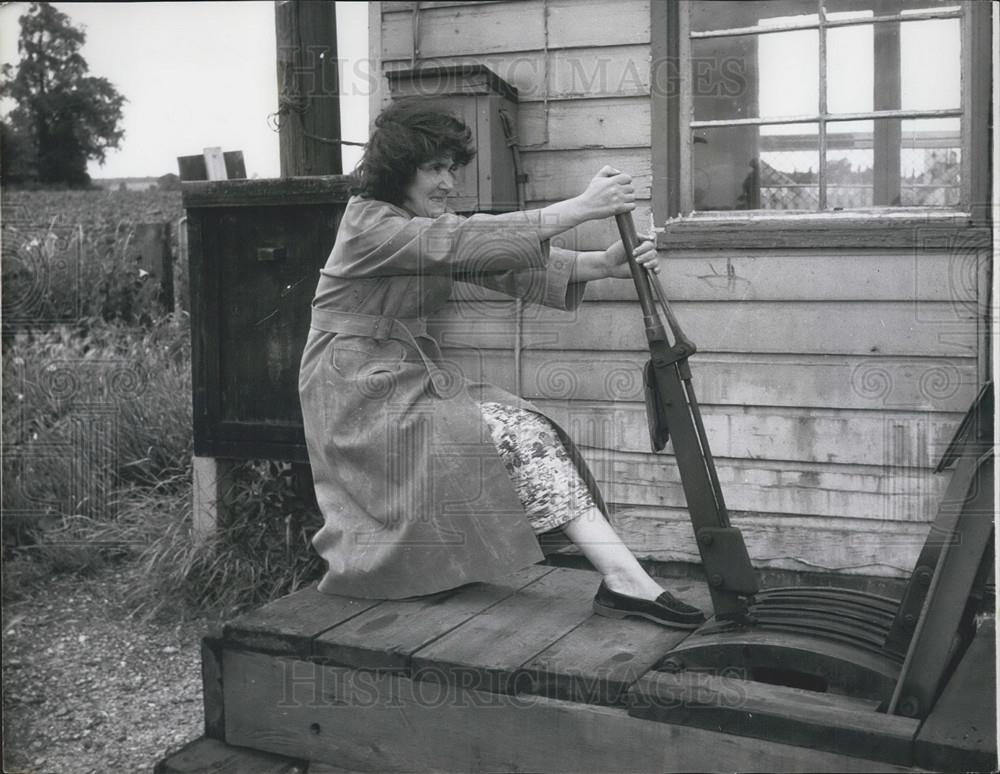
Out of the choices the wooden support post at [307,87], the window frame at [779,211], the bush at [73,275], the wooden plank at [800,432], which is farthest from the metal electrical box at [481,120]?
the bush at [73,275]

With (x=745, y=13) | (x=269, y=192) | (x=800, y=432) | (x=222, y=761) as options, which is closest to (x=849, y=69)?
(x=745, y=13)

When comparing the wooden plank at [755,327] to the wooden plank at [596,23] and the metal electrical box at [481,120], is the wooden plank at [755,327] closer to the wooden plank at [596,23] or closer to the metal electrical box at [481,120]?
the metal electrical box at [481,120]

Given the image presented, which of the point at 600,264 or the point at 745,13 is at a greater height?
the point at 745,13

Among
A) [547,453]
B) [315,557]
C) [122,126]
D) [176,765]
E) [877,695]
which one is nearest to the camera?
[877,695]

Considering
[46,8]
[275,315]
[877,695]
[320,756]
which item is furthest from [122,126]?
[877,695]

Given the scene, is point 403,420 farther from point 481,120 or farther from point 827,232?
point 827,232

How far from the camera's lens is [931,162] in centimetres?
373

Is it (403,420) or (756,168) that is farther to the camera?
(756,168)

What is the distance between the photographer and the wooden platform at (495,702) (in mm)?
2254

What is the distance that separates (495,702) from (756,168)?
8.11ft

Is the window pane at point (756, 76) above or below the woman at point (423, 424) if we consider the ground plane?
above

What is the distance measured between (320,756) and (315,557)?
169 centimetres

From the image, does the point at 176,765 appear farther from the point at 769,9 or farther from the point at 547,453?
the point at 769,9

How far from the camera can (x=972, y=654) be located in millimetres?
2543
